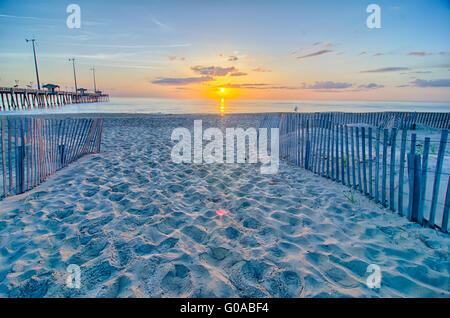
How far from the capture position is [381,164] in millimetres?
3895

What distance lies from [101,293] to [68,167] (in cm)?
504

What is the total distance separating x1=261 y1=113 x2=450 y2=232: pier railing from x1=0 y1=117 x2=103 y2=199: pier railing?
20.3ft

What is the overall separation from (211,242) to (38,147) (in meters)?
4.49

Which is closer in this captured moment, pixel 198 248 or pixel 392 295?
pixel 392 295

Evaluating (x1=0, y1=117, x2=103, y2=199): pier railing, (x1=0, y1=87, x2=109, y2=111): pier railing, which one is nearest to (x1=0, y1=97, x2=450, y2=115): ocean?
(x1=0, y1=87, x2=109, y2=111): pier railing

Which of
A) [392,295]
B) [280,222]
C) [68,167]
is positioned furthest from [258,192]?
[68,167]

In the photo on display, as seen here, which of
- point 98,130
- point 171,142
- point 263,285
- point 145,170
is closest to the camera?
point 263,285

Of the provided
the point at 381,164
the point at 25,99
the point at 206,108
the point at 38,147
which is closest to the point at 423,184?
the point at 381,164

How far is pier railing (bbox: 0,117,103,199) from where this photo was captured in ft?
13.7

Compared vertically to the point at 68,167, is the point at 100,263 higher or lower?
lower

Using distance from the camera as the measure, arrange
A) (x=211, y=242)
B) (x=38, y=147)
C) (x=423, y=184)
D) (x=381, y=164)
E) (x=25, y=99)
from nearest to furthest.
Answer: (x=211, y=242) < (x=423, y=184) < (x=381, y=164) < (x=38, y=147) < (x=25, y=99)

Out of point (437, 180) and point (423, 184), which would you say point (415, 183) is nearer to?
point (423, 184)
